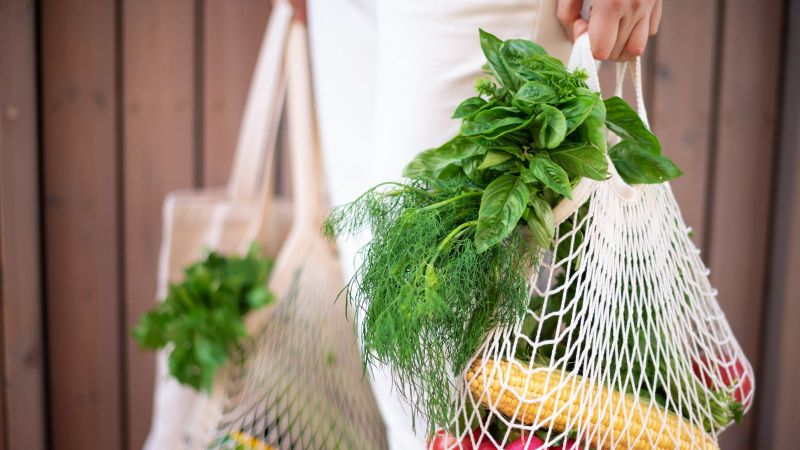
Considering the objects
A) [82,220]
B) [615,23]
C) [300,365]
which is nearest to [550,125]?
[615,23]

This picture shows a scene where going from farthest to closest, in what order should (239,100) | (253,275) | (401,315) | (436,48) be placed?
1. (239,100)
2. (253,275)
3. (436,48)
4. (401,315)

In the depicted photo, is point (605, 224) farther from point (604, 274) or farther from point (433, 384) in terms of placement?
point (433, 384)

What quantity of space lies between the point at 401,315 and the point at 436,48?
26cm

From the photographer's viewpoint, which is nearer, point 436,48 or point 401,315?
point 401,315

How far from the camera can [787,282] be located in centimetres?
81

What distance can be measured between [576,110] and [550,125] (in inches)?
0.9

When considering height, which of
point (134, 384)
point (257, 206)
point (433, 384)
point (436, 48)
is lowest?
point (134, 384)

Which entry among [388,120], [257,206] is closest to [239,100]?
[257,206]

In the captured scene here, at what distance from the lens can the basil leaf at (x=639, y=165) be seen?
1.35ft

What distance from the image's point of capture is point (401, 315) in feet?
1.12

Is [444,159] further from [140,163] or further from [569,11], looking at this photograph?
[140,163]

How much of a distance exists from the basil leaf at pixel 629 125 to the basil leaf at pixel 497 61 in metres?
0.09

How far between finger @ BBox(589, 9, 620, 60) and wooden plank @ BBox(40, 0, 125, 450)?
940 millimetres

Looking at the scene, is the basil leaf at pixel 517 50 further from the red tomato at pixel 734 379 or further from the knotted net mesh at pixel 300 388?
the knotted net mesh at pixel 300 388
